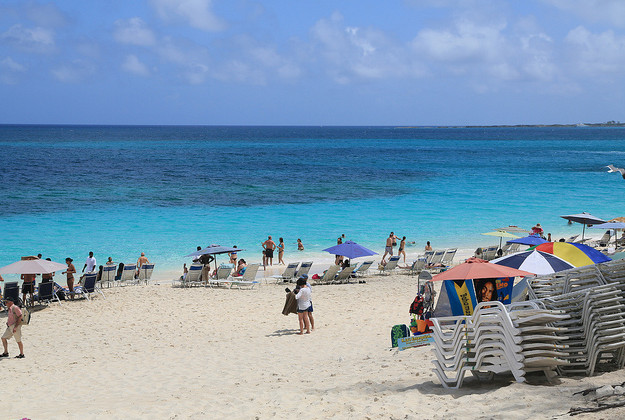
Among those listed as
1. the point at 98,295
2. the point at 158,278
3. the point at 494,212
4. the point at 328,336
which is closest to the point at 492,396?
the point at 328,336

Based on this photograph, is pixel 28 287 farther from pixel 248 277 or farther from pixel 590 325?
pixel 590 325

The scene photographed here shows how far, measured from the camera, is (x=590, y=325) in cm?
651

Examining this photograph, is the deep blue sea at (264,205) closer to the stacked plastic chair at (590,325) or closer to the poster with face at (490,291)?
the poster with face at (490,291)

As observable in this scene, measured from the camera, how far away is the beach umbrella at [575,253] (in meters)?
10.1

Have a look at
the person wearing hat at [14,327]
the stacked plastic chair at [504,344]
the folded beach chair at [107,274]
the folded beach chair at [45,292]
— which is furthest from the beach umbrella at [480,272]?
the folded beach chair at [107,274]

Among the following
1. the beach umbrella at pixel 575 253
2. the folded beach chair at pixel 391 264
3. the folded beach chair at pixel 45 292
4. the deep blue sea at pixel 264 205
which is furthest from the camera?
the deep blue sea at pixel 264 205

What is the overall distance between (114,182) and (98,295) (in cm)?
3217

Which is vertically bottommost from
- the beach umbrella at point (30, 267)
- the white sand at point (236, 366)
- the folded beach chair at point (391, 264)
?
the white sand at point (236, 366)

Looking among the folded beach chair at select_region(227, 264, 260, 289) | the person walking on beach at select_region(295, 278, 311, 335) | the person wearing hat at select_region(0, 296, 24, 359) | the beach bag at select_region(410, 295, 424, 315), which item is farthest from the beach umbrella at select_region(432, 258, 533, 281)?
the folded beach chair at select_region(227, 264, 260, 289)

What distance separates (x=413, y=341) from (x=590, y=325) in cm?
349

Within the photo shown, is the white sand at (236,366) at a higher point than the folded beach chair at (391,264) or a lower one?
lower

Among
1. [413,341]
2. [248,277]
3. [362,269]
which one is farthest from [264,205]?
[413,341]

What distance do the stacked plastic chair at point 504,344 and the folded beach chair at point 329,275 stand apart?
34.7 feet

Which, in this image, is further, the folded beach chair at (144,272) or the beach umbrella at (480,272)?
the folded beach chair at (144,272)
